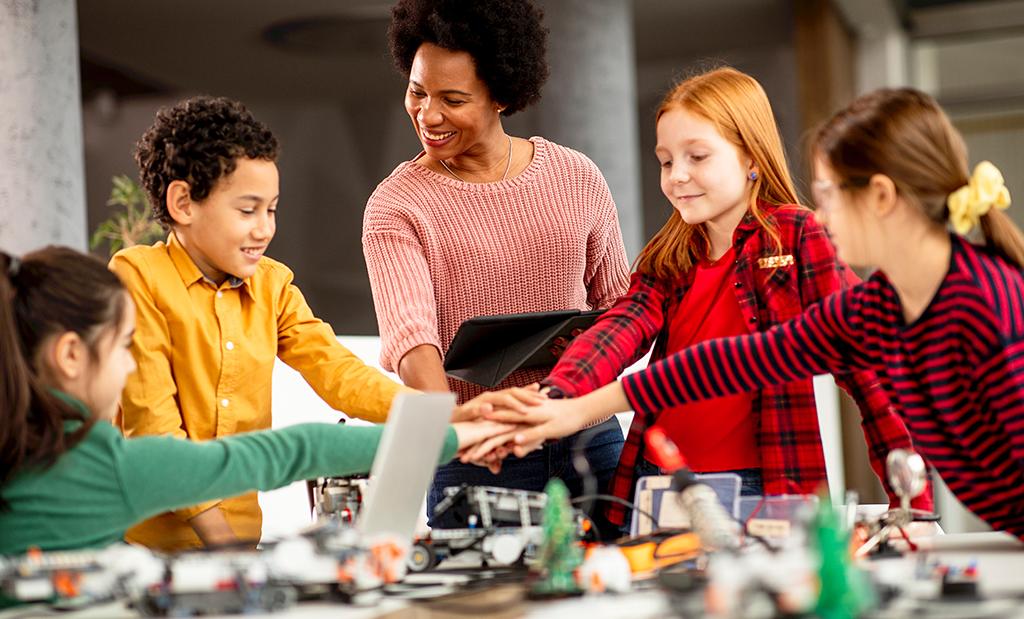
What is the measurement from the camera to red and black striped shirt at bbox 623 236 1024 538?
137 centimetres

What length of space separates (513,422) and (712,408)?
1.02 feet

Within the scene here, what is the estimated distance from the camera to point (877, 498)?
672 cm

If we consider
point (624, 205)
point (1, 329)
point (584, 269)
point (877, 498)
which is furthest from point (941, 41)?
point (1, 329)

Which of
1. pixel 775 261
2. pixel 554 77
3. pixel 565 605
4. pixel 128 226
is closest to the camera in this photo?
pixel 565 605

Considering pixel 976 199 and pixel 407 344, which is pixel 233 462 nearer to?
pixel 407 344

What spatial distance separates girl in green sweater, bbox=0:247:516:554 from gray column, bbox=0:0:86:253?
229 centimetres

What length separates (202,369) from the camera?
178 centimetres

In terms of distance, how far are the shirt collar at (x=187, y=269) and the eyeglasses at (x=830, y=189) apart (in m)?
0.90

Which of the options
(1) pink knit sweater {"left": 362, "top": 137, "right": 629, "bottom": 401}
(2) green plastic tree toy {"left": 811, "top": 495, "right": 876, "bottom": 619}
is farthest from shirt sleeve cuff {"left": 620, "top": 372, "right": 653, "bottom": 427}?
(2) green plastic tree toy {"left": 811, "top": 495, "right": 876, "bottom": 619}

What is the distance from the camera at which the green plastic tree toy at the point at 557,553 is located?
1235mm

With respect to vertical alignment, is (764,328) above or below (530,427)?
above

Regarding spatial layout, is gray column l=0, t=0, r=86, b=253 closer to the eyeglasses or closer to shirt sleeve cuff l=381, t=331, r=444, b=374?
shirt sleeve cuff l=381, t=331, r=444, b=374

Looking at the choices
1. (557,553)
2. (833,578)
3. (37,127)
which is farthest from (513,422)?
(37,127)

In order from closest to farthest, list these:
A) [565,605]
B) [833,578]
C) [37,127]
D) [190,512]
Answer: [833,578] → [565,605] → [190,512] → [37,127]
